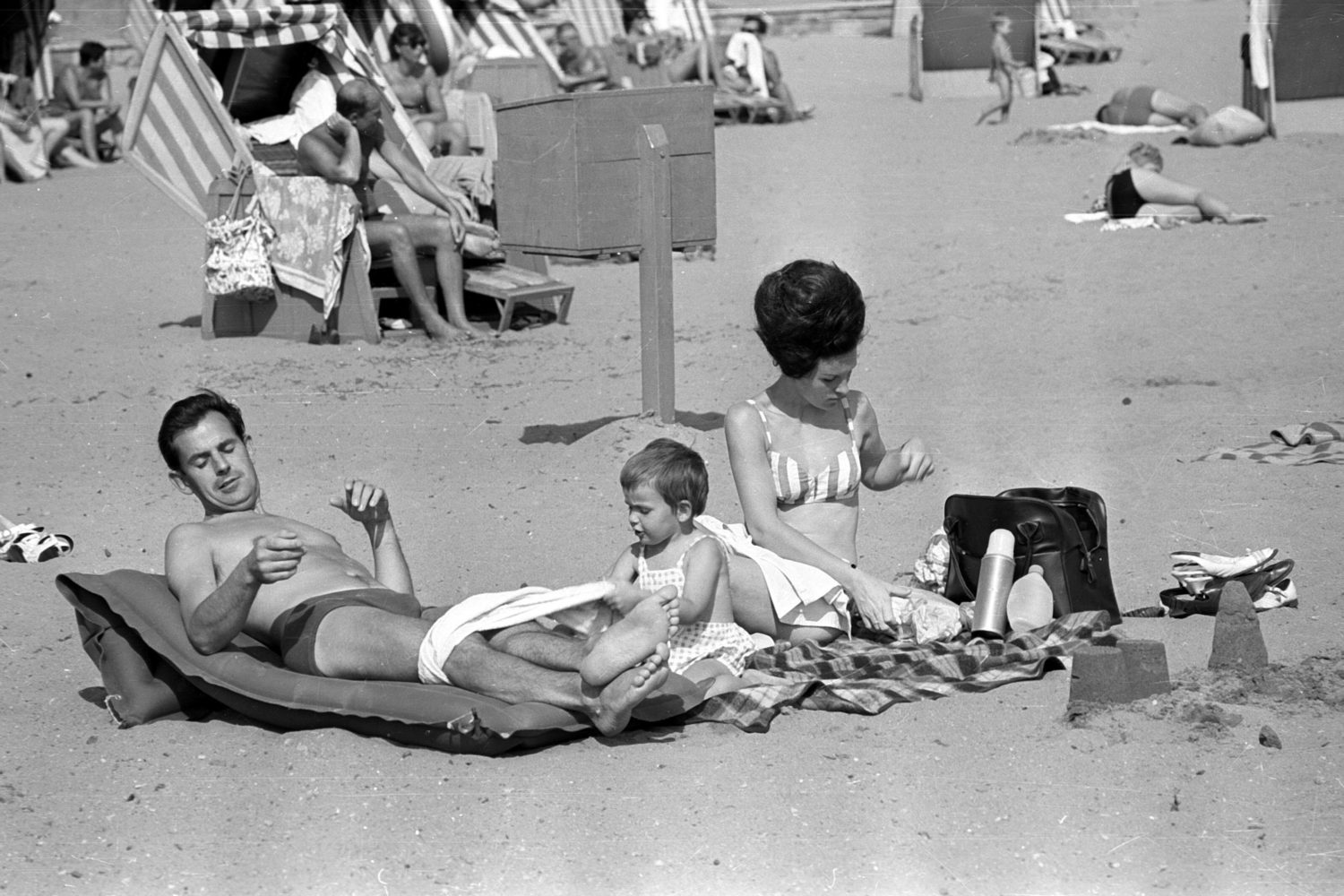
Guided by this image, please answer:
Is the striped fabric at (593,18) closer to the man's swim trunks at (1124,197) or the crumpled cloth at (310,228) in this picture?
the man's swim trunks at (1124,197)

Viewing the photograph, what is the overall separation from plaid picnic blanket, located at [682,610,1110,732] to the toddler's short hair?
49cm

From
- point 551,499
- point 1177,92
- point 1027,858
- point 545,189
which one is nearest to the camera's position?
point 1027,858

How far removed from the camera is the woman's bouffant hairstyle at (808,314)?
4.22 m

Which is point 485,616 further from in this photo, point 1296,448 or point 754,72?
point 754,72

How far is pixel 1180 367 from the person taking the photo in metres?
7.92

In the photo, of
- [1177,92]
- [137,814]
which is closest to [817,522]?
[137,814]

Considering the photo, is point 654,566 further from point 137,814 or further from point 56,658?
point 56,658

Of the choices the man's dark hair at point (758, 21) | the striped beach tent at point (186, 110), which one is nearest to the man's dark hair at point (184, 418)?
the striped beach tent at point (186, 110)

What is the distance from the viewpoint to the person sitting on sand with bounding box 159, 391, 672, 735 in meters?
3.62

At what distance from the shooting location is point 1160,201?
11172 mm

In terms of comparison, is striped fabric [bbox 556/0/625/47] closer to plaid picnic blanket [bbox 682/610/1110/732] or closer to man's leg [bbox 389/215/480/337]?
man's leg [bbox 389/215/480/337]

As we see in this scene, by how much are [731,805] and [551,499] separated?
287cm

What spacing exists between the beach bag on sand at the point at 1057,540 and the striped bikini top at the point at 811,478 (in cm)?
36

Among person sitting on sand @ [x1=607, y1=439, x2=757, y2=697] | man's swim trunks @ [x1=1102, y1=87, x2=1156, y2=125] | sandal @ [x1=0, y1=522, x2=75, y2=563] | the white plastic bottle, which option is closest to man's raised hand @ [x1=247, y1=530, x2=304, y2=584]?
person sitting on sand @ [x1=607, y1=439, x2=757, y2=697]
